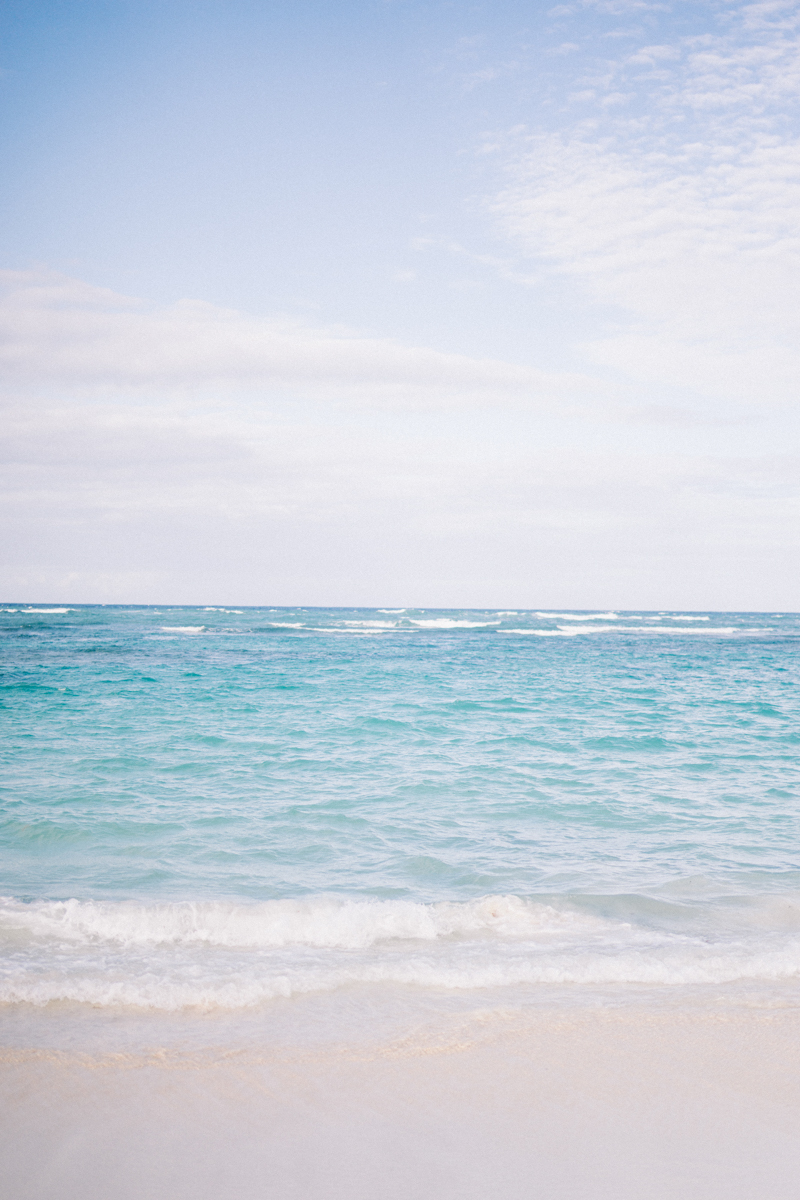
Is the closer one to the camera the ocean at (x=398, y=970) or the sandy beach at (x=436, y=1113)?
the sandy beach at (x=436, y=1113)

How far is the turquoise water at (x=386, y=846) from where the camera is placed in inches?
172

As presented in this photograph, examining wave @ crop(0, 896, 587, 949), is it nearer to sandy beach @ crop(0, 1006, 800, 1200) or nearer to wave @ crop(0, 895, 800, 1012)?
wave @ crop(0, 895, 800, 1012)

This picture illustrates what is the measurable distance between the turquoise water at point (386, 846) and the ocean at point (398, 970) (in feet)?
0.11

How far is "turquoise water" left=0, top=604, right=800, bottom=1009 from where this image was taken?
4371 millimetres

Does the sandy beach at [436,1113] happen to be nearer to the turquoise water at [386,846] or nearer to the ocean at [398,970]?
the ocean at [398,970]

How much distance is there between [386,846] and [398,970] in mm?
2379

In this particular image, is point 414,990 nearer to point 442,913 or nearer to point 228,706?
point 442,913

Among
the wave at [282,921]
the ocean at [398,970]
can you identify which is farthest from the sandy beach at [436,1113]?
the wave at [282,921]

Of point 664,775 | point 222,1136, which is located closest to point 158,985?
point 222,1136

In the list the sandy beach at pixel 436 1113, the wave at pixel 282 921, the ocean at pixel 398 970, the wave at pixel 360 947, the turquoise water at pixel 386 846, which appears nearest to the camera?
the sandy beach at pixel 436 1113

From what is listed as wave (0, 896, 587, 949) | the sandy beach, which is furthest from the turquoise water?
the sandy beach

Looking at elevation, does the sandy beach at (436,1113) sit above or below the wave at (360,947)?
above

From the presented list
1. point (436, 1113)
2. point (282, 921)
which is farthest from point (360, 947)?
point (436, 1113)

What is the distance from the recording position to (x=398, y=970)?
4266 mm
